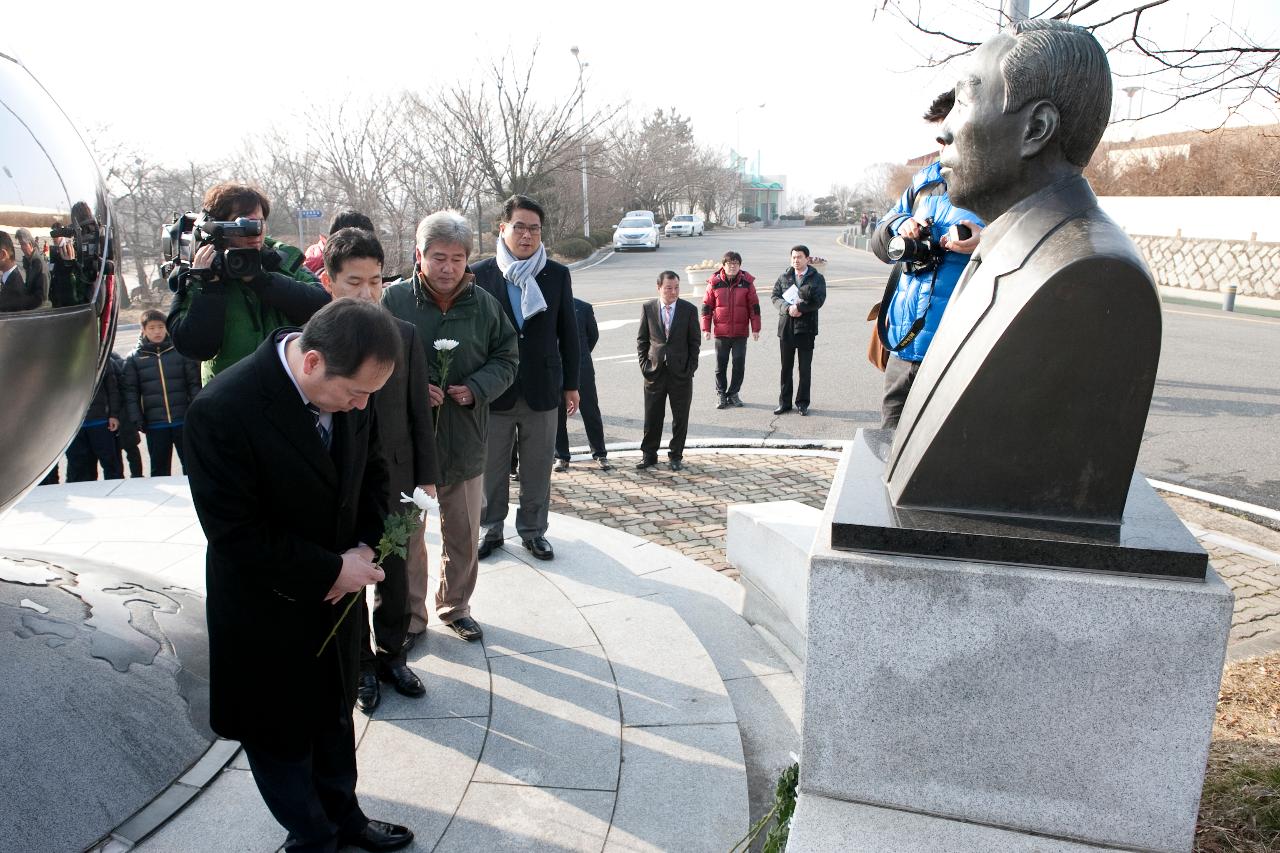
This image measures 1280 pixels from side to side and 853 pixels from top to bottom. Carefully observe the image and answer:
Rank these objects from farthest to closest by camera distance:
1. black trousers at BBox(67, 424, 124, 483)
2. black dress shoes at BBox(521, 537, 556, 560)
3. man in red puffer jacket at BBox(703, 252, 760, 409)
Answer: man in red puffer jacket at BBox(703, 252, 760, 409) → black trousers at BBox(67, 424, 124, 483) → black dress shoes at BBox(521, 537, 556, 560)

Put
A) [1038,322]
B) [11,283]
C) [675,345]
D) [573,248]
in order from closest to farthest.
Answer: [1038,322] → [11,283] → [675,345] → [573,248]

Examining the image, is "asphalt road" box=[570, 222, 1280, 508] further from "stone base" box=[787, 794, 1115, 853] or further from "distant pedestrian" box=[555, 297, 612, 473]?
"stone base" box=[787, 794, 1115, 853]

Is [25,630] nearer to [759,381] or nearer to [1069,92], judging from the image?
[1069,92]

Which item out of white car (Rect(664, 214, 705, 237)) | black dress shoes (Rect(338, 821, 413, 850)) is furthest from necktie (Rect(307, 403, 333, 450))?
white car (Rect(664, 214, 705, 237))

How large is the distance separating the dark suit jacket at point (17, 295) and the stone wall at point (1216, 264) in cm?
2472

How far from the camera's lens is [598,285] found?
27938 millimetres

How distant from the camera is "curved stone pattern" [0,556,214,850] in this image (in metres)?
2.97

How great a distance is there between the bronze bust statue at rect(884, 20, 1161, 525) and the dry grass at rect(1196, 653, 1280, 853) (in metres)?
1.30

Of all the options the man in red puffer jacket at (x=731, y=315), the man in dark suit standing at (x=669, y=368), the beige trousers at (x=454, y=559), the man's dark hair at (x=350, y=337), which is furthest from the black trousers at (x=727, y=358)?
the man's dark hair at (x=350, y=337)

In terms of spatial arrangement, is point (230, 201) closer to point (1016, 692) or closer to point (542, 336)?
point (542, 336)

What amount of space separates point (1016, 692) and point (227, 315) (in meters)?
3.58

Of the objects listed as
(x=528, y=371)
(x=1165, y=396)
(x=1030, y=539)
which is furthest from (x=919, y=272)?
(x=1165, y=396)

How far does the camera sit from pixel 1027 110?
240 cm

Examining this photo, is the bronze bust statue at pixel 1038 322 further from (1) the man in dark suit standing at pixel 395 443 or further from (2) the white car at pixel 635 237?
(2) the white car at pixel 635 237
